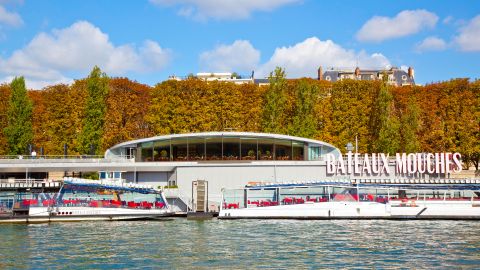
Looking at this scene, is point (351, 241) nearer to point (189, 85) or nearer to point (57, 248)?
point (57, 248)

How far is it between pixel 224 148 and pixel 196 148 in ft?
9.48

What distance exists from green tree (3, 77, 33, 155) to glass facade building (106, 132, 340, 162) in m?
17.4

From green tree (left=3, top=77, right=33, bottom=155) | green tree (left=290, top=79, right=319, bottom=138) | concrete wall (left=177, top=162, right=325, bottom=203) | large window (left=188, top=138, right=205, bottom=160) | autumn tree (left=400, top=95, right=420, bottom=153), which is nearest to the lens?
concrete wall (left=177, top=162, right=325, bottom=203)

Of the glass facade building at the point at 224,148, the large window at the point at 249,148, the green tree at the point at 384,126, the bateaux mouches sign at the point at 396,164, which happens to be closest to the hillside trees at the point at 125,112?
the glass facade building at the point at 224,148

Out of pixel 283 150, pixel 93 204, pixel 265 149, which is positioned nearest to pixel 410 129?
pixel 283 150

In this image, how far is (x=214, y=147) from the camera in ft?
214

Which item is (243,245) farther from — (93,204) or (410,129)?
(410,129)

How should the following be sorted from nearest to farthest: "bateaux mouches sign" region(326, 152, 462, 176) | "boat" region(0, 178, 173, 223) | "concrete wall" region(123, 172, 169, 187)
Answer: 1. "boat" region(0, 178, 173, 223)
2. "bateaux mouches sign" region(326, 152, 462, 176)
3. "concrete wall" region(123, 172, 169, 187)

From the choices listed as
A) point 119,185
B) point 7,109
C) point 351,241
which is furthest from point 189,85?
point 351,241

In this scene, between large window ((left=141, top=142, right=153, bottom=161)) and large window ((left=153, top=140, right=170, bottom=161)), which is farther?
large window ((left=141, top=142, right=153, bottom=161))

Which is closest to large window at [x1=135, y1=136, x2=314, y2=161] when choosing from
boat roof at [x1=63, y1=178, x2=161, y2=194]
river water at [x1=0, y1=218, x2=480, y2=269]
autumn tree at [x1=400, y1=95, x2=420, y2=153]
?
boat roof at [x1=63, y1=178, x2=161, y2=194]

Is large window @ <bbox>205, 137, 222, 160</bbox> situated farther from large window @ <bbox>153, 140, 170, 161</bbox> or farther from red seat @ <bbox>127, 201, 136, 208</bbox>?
red seat @ <bbox>127, 201, 136, 208</bbox>

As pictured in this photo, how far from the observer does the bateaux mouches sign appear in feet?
209

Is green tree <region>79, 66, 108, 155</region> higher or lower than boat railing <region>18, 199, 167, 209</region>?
higher
